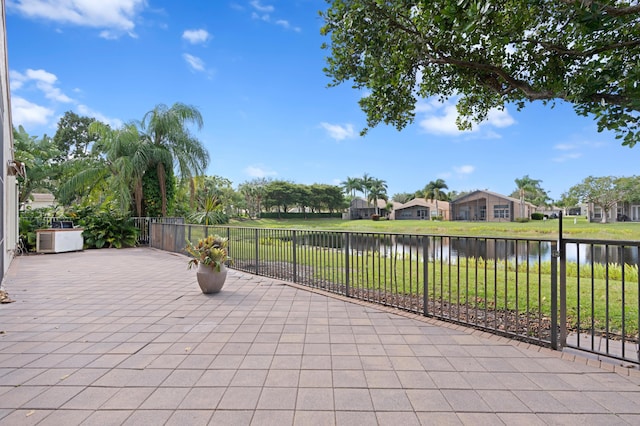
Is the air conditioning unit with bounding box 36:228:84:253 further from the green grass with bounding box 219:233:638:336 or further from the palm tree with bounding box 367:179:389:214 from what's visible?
the palm tree with bounding box 367:179:389:214

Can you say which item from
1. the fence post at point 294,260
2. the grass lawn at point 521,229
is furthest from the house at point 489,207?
the fence post at point 294,260

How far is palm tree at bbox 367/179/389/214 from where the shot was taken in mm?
61156

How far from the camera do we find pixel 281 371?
7.88ft

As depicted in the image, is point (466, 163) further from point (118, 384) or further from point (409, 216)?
point (118, 384)

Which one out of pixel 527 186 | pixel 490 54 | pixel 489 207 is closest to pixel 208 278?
pixel 490 54

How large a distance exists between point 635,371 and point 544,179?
78.4 meters

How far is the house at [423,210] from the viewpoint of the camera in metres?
53.4

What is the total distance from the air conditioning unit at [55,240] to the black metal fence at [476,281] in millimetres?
5141

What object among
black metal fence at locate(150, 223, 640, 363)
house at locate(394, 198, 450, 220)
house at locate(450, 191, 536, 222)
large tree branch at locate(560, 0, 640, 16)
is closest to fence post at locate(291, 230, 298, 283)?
black metal fence at locate(150, 223, 640, 363)

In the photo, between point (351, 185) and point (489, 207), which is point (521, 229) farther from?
point (351, 185)

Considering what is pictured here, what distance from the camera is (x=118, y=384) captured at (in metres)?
2.22

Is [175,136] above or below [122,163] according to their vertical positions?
above

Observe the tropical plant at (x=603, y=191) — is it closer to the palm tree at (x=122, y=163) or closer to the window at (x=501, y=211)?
the window at (x=501, y=211)

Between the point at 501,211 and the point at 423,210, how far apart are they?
12688 millimetres
